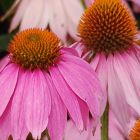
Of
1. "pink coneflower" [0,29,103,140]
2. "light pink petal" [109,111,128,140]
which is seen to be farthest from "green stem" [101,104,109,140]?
"light pink petal" [109,111,128,140]

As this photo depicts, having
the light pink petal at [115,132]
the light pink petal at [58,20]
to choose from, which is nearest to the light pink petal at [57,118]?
the light pink petal at [115,132]

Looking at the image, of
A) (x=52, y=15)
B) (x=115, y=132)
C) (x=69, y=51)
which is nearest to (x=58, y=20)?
(x=52, y=15)

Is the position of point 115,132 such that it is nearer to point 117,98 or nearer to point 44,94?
point 117,98

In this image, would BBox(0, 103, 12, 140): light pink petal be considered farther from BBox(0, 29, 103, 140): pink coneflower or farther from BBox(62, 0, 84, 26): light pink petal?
BBox(62, 0, 84, 26): light pink petal

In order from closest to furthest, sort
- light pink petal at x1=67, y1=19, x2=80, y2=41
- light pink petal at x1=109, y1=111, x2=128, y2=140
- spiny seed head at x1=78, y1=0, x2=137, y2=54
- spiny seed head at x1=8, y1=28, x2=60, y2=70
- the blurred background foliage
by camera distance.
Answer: spiny seed head at x1=8, y1=28, x2=60, y2=70 → spiny seed head at x1=78, y1=0, x2=137, y2=54 → light pink petal at x1=109, y1=111, x2=128, y2=140 → light pink petal at x1=67, y1=19, x2=80, y2=41 → the blurred background foliage

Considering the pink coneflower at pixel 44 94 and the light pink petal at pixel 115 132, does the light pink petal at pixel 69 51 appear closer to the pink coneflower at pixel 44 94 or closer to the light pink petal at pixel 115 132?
the pink coneflower at pixel 44 94

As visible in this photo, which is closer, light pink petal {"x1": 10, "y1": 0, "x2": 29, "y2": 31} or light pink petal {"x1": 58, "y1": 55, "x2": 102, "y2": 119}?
light pink petal {"x1": 58, "y1": 55, "x2": 102, "y2": 119}
